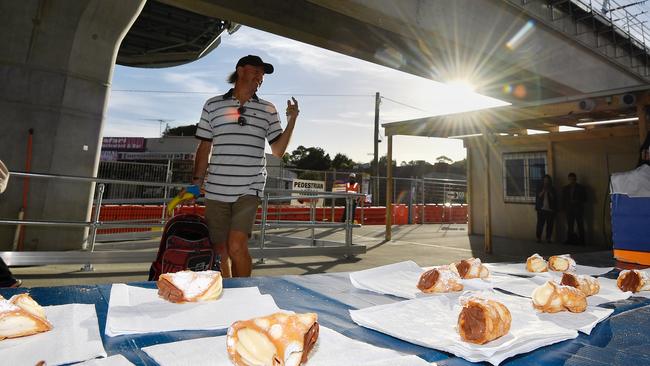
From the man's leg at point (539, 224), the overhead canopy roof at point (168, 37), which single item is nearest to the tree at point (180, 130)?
the overhead canopy roof at point (168, 37)

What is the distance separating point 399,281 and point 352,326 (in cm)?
70

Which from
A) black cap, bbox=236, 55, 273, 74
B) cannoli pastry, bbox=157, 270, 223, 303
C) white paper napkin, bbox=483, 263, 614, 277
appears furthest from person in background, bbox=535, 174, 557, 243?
cannoli pastry, bbox=157, 270, 223, 303

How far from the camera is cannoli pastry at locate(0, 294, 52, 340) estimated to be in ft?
3.05

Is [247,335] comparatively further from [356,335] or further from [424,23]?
[424,23]

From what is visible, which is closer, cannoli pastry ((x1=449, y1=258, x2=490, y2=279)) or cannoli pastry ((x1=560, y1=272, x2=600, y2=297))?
cannoli pastry ((x1=560, y1=272, x2=600, y2=297))

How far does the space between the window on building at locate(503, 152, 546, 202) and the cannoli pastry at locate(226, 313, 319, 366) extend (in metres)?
11.8

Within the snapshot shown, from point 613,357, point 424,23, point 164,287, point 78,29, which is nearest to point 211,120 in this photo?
point 164,287

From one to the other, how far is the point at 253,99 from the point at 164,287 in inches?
78.4

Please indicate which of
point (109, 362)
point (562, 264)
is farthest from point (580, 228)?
point (109, 362)

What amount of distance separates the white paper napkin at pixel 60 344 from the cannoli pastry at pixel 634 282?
7.26 ft

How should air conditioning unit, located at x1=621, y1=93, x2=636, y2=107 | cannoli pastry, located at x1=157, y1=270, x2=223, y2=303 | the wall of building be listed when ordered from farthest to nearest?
the wall of building → air conditioning unit, located at x1=621, y1=93, x2=636, y2=107 → cannoli pastry, located at x1=157, y1=270, x2=223, y2=303

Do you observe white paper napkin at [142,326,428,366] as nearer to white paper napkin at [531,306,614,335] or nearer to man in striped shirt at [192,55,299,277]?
white paper napkin at [531,306,614,335]

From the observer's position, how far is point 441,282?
1610 mm

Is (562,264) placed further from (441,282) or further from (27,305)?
(27,305)
